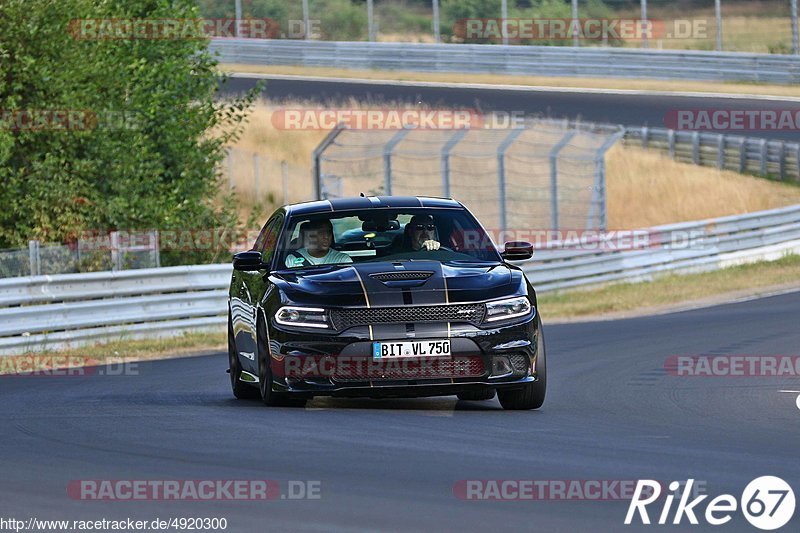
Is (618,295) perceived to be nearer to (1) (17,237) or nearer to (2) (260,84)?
(2) (260,84)

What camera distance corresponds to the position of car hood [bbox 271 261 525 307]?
10211 millimetres

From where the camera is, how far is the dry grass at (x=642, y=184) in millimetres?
36906

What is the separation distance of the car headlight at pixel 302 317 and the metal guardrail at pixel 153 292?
8.04 metres

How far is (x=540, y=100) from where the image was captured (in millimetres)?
43812

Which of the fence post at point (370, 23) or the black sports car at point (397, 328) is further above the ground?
the fence post at point (370, 23)

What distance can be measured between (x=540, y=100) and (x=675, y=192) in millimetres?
6546

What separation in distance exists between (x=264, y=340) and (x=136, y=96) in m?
14.3

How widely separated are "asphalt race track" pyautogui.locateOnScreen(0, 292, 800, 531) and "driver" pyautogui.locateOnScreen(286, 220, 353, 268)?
1.05 m

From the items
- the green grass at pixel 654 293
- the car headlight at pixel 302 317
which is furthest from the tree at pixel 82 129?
the car headlight at pixel 302 317

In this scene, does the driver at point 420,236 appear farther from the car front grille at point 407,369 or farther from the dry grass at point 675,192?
the dry grass at point 675,192

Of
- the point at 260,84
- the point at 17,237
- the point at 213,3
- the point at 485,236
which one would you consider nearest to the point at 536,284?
the point at 260,84

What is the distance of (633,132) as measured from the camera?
136 feet

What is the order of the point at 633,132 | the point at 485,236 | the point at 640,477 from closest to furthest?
the point at 640,477 < the point at 485,236 < the point at 633,132

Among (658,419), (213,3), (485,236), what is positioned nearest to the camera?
(658,419)
